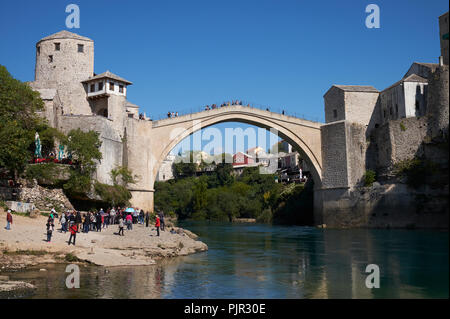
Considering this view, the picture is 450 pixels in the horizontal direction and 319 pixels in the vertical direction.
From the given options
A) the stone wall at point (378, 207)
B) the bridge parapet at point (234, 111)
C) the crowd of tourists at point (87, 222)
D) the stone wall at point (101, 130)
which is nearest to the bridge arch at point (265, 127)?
the bridge parapet at point (234, 111)

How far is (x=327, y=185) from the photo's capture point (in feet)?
108

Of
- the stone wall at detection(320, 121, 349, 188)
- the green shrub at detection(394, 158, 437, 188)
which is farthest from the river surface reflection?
the stone wall at detection(320, 121, 349, 188)

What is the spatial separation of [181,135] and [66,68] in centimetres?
886

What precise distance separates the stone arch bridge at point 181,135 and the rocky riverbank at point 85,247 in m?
10.3

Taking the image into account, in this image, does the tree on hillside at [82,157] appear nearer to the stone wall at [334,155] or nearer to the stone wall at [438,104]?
the stone wall at [334,155]

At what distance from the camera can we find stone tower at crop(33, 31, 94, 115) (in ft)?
93.4

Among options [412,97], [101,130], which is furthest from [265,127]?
[101,130]

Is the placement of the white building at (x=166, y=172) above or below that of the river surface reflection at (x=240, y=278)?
above

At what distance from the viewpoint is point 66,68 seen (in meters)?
28.7

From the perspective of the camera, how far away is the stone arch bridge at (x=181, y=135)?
2780 centimetres

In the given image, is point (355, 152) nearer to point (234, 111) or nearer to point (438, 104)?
point (438, 104)
